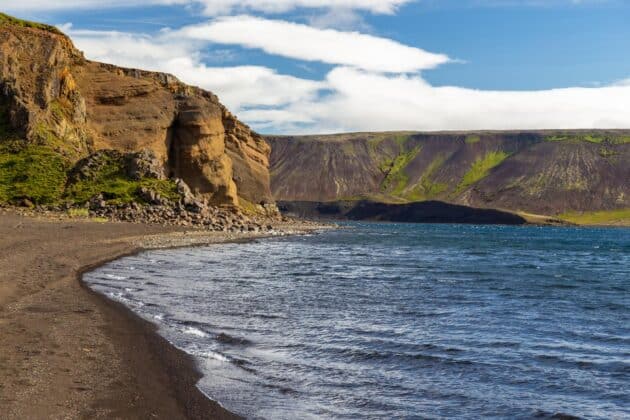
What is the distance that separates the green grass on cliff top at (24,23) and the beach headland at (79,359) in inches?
2934

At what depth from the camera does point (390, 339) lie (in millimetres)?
18703

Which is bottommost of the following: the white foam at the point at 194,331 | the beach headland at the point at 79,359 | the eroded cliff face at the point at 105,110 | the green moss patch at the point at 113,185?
the white foam at the point at 194,331

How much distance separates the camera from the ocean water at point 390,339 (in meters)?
12.8

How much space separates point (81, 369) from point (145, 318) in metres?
7.39

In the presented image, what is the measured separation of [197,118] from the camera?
99875 millimetres

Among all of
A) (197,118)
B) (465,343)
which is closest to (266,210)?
(197,118)

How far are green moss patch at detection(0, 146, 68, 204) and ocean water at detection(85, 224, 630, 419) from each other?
41.0m

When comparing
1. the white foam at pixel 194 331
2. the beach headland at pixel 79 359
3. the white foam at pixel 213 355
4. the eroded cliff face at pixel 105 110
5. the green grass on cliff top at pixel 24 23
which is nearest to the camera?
the beach headland at pixel 79 359

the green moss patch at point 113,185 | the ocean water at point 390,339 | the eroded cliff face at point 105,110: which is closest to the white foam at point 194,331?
the ocean water at point 390,339

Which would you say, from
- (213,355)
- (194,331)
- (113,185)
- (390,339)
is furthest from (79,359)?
(113,185)

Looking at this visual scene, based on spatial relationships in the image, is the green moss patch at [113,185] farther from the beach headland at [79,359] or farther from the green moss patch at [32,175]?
the beach headland at [79,359]

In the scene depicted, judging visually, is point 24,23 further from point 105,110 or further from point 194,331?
point 194,331

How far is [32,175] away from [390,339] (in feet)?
222

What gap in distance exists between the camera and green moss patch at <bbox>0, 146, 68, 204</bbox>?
7362 cm
